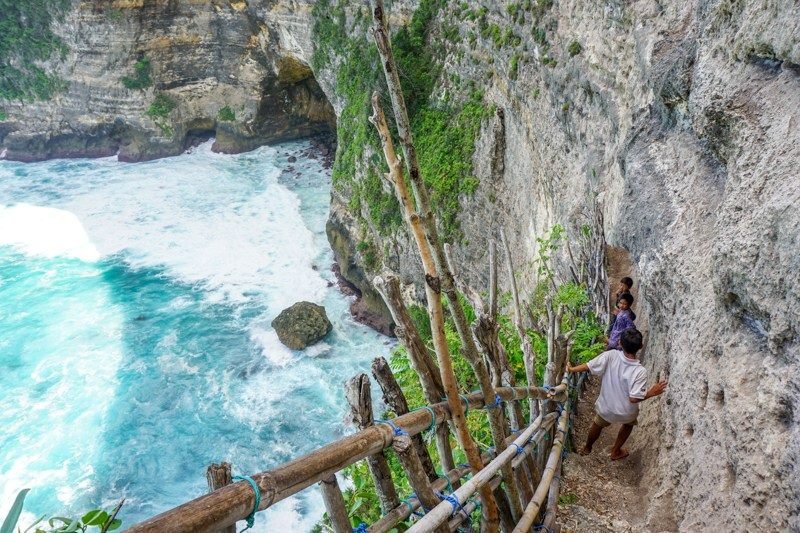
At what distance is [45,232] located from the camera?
71.8 feet

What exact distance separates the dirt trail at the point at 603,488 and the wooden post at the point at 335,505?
2.16 metres

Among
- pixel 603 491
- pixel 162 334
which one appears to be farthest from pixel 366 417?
pixel 162 334

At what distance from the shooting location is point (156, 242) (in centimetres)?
2075

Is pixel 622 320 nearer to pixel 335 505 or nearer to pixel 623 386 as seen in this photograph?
pixel 623 386

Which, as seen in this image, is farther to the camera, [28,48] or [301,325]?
[28,48]

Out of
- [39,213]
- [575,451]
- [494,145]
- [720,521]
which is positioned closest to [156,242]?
[39,213]

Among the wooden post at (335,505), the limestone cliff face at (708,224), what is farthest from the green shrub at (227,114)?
the wooden post at (335,505)

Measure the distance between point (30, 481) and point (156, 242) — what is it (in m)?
10.3

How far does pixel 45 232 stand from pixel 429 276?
23.7 meters

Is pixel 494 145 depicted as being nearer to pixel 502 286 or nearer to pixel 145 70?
pixel 502 286

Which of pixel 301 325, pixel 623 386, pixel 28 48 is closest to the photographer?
pixel 623 386

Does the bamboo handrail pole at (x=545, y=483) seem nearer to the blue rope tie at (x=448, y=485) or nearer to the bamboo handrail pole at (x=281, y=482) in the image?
the blue rope tie at (x=448, y=485)

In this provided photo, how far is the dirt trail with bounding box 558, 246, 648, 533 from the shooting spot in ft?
13.4

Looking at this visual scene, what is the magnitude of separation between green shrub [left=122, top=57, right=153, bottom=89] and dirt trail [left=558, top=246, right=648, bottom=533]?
24725 mm
